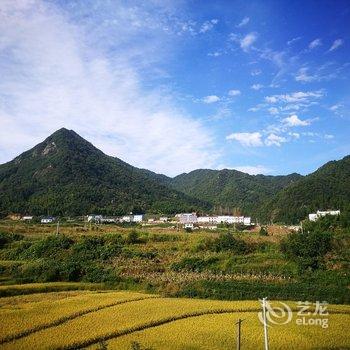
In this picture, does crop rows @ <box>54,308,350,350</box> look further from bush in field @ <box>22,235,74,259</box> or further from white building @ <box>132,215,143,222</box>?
white building @ <box>132,215,143,222</box>

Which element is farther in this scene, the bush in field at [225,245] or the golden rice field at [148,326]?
the bush in field at [225,245]

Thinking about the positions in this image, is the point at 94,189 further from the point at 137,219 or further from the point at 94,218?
the point at 94,218

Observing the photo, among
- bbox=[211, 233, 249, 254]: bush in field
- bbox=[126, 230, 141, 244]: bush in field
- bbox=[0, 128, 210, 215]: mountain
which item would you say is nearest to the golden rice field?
bbox=[211, 233, 249, 254]: bush in field

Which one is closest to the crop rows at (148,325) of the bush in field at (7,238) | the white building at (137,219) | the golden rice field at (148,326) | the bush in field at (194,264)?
the golden rice field at (148,326)

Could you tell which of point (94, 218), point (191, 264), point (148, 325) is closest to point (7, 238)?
point (191, 264)

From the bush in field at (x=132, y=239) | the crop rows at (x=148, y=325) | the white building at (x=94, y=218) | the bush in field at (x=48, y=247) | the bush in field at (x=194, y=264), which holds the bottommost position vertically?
the crop rows at (x=148, y=325)

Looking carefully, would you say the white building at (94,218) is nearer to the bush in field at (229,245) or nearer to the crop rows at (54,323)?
the bush in field at (229,245)
